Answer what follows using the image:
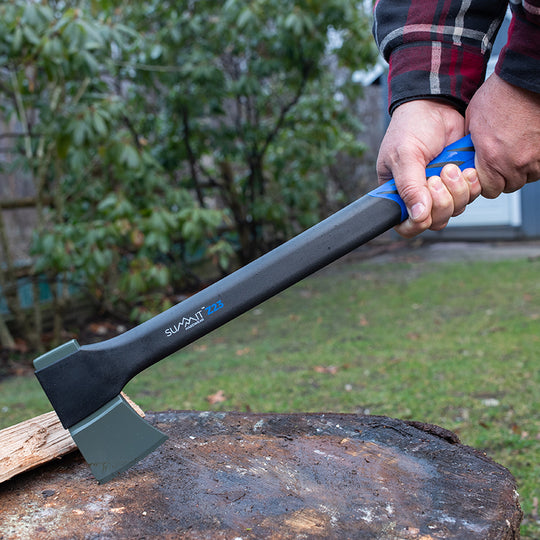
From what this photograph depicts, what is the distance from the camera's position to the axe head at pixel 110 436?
127 cm

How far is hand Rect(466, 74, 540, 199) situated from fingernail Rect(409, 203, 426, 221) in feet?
0.54

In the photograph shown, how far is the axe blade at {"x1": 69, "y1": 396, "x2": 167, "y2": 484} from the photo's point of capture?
128 cm

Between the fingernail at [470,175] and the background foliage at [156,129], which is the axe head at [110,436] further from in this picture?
the background foliage at [156,129]

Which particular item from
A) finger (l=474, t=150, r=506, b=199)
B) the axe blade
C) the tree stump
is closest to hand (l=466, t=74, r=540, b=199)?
finger (l=474, t=150, r=506, b=199)

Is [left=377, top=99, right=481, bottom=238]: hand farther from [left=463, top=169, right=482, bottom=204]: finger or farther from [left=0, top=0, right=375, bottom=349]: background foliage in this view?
[left=0, top=0, right=375, bottom=349]: background foliage

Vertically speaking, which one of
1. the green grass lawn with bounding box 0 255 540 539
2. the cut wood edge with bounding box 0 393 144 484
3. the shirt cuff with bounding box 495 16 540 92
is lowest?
the green grass lawn with bounding box 0 255 540 539

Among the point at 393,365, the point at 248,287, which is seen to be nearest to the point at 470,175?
the point at 248,287

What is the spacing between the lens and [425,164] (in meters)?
1.29

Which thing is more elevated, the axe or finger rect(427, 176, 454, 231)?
finger rect(427, 176, 454, 231)

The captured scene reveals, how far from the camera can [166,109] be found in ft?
20.8

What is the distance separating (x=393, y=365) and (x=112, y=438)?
9.31 feet

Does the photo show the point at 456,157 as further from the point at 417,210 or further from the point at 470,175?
the point at 417,210

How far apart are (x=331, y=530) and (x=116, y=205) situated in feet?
12.4

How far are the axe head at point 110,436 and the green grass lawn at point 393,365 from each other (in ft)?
5.07
